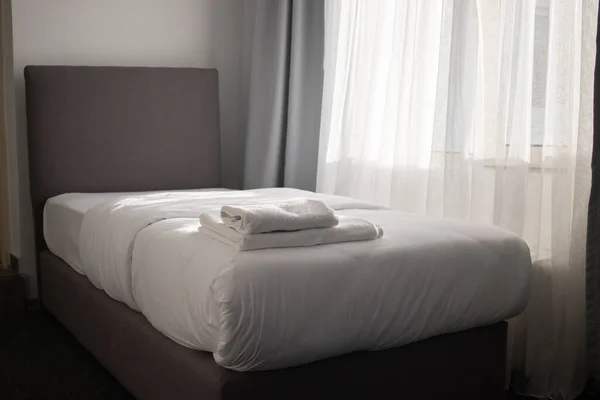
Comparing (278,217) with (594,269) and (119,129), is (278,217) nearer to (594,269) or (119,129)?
(594,269)

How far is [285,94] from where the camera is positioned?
433 cm

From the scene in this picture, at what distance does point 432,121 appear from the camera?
353cm

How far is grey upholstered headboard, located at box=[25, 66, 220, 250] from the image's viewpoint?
3.81 meters

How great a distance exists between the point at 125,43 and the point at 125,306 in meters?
1.93

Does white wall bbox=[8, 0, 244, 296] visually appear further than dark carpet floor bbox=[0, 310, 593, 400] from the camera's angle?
Yes

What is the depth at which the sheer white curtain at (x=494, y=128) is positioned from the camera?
2.87 m

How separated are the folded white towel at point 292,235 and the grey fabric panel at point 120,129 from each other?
1640mm

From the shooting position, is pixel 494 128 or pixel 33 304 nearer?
pixel 494 128

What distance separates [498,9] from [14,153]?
2513mm

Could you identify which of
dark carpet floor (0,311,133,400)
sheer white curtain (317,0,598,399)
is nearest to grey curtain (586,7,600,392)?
sheer white curtain (317,0,598,399)

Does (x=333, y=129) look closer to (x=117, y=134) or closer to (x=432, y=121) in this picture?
(x=432, y=121)

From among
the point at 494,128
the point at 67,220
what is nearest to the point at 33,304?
the point at 67,220

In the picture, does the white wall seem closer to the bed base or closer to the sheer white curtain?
the sheer white curtain

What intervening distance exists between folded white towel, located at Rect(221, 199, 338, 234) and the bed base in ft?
1.31
